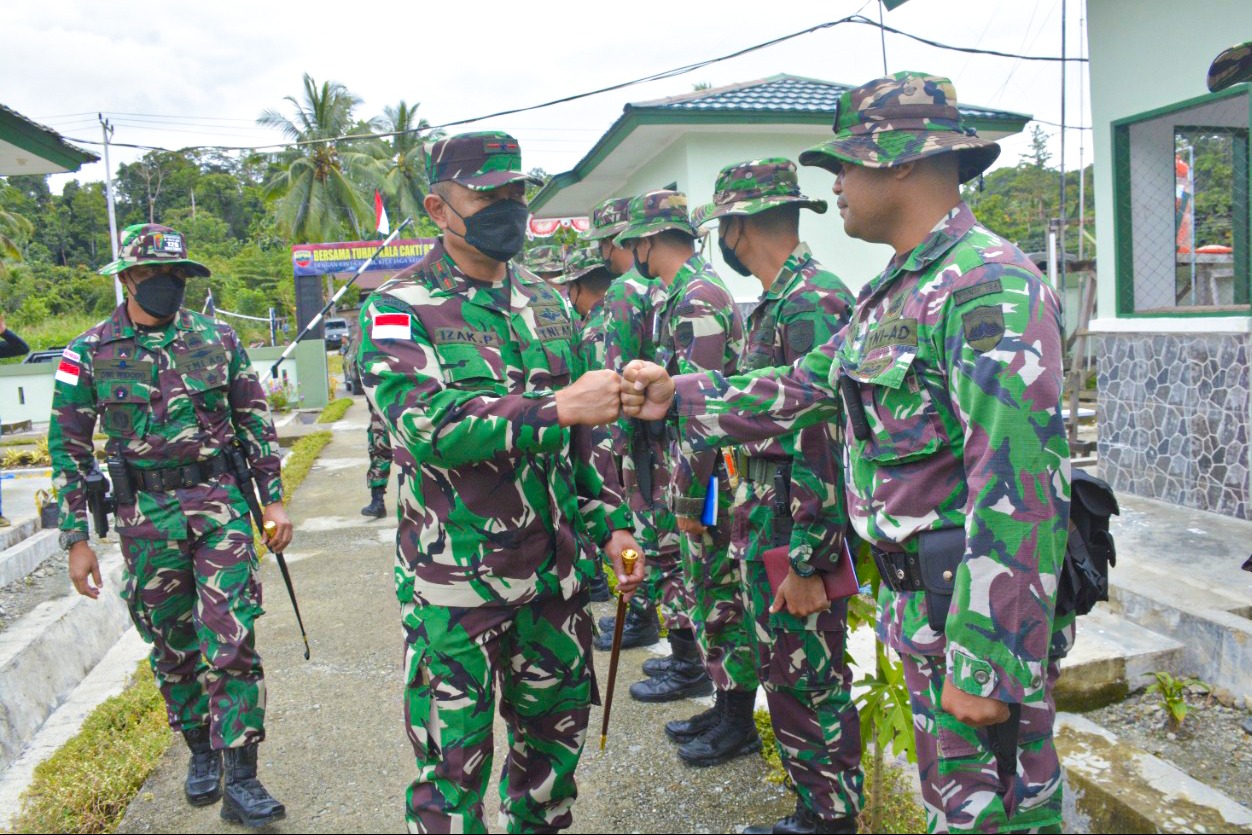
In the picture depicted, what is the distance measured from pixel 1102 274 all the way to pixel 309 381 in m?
17.0

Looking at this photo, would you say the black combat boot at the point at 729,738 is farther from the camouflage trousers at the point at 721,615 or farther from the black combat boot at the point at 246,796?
the black combat boot at the point at 246,796

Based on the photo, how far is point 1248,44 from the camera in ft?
12.4

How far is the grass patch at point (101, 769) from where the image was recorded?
3281 millimetres

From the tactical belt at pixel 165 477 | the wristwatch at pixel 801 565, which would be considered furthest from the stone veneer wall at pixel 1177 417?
the tactical belt at pixel 165 477

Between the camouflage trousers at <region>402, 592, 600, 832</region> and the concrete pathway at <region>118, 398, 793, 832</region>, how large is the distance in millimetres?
465

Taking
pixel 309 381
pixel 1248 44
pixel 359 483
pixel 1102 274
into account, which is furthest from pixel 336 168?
pixel 1248 44

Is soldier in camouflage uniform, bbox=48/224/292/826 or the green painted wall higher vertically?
the green painted wall

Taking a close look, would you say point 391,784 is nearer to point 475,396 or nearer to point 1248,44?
point 475,396

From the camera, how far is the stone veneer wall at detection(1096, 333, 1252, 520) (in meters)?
5.71

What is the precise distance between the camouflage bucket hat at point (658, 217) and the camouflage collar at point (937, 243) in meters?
2.24

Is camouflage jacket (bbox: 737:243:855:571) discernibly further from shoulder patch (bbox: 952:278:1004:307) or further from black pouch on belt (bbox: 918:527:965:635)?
shoulder patch (bbox: 952:278:1004:307)

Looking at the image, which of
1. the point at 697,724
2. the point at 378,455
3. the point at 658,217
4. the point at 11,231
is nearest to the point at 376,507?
the point at 378,455

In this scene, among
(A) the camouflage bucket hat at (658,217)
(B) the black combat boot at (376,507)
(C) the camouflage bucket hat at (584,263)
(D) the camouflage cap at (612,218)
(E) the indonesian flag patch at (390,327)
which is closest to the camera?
(E) the indonesian flag patch at (390,327)

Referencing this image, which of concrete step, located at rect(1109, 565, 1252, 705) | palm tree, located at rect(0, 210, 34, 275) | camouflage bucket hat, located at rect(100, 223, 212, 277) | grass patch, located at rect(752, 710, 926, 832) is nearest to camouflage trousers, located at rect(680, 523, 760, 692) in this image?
grass patch, located at rect(752, 710, 926, 832)
